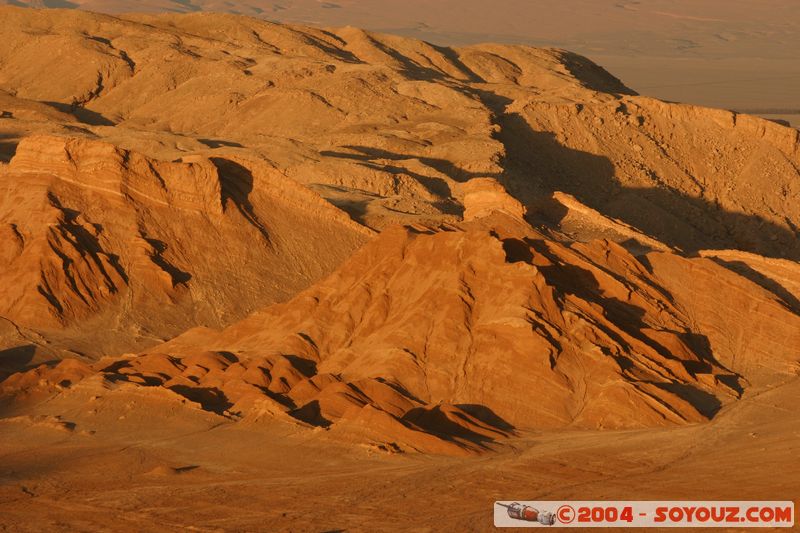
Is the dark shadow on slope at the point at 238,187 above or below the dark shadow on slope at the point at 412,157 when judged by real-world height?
above

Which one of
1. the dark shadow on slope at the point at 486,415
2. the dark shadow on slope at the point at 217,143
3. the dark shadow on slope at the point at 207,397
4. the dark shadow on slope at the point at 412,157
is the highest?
the dark shadow on slope at the point at 486,415

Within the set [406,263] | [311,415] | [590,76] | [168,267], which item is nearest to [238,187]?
[168,267]

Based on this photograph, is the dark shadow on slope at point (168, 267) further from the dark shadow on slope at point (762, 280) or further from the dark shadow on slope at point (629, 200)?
the dark shadow on slope at point (629, 200)

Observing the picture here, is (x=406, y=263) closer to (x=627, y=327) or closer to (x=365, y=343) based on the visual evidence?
(x=365, y=343)

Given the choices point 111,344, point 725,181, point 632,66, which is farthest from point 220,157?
A: point 632,66

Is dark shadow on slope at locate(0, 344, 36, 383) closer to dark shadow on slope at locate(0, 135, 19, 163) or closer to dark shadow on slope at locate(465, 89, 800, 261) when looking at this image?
dark shadow on slope at locate(465, 89, 800, 261)

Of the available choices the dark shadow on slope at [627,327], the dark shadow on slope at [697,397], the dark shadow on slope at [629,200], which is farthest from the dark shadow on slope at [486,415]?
the dark shadow on slope at [629,200]
